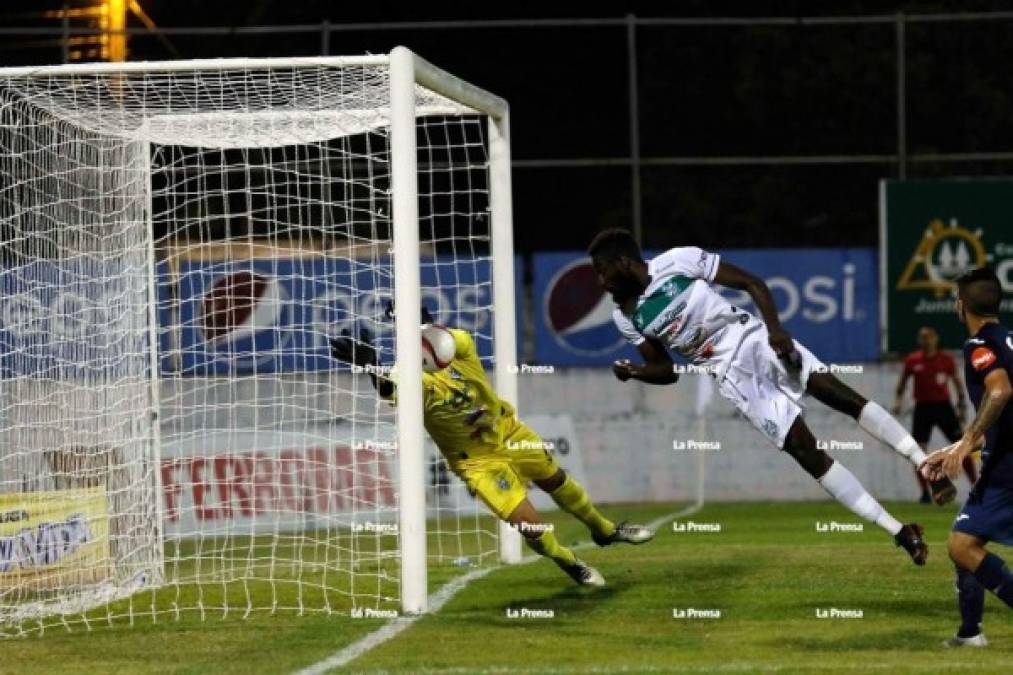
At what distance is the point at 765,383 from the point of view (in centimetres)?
1341

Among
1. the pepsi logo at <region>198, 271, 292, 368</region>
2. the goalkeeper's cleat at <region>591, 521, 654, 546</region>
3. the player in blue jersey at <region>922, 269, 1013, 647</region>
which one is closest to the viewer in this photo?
the player in blue jersey at <region>922, 269, 1013, 647</region>

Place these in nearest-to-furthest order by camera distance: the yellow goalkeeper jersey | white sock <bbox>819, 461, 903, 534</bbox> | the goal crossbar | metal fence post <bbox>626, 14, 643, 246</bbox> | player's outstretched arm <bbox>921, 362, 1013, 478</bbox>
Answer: player's outstretched arm <bbox>921, 362, 1013, 478</bbox>
white sock <bbox>819, 461, 903, 534</bbox>
the goal crossbar
the yellow goalkeeper jersey
metal fence post <bbox>626, 14, 643, 246</bbox>

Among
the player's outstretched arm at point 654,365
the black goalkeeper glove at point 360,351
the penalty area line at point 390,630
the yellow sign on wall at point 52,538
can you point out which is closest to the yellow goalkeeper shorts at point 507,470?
the penalty area line at point 390,630

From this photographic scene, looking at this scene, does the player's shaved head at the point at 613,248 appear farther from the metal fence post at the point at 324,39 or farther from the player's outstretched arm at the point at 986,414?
the metal fence post at the point at 324,39

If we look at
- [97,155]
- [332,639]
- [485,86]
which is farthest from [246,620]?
[485,86]

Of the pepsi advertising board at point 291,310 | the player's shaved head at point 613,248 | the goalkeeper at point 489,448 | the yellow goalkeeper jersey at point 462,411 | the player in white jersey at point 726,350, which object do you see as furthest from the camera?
the pepsi advertising board at point 291,310

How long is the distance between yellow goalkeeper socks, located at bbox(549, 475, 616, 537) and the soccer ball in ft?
5.33

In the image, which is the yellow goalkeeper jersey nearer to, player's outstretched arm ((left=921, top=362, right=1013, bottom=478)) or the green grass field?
the green grass field

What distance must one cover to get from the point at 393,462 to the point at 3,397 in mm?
10146

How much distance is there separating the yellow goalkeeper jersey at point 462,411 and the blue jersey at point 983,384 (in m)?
4.15

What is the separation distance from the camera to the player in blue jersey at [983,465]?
444 inches

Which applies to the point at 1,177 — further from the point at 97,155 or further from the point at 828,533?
the point at 828,533

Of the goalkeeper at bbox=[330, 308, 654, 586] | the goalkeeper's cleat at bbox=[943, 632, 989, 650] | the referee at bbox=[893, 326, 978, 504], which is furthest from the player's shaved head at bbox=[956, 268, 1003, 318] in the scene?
the referee at bbox=[893, 326, 978, 504]

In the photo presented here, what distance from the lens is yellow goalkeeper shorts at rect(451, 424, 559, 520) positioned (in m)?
14.5
